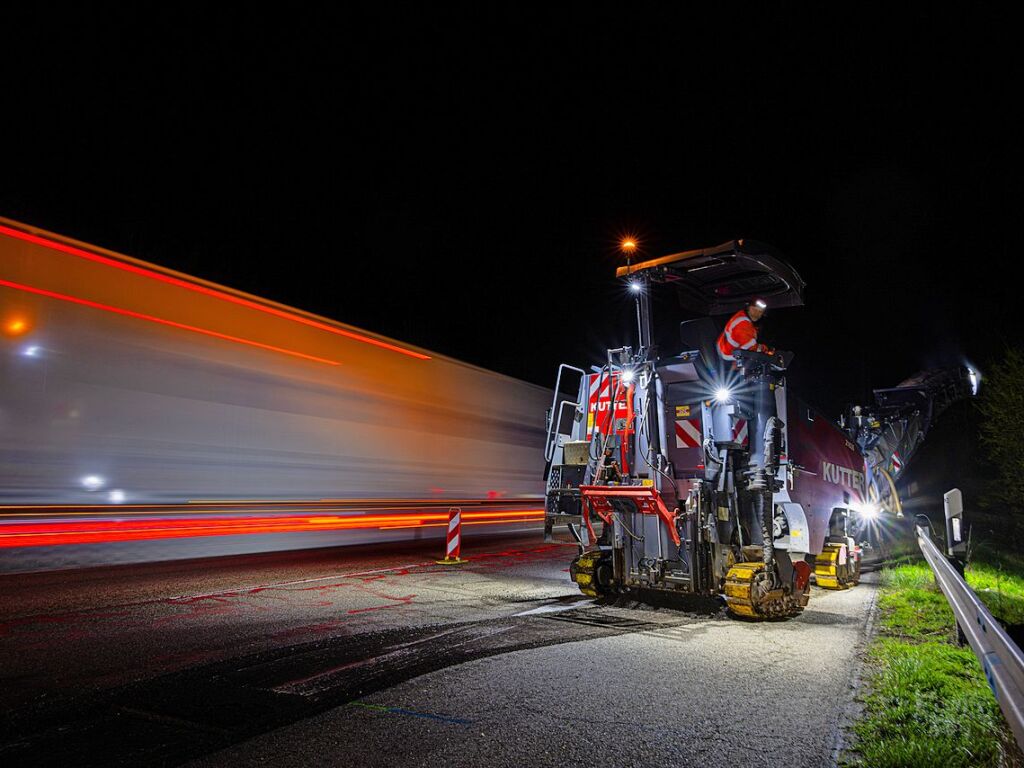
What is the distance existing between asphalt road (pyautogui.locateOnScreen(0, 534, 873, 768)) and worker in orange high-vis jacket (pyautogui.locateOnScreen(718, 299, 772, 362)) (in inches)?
117

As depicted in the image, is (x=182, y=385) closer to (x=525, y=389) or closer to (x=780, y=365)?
(x=780, y=365)

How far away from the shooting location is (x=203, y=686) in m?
4.45

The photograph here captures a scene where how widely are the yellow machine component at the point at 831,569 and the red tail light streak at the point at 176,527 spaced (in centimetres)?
777

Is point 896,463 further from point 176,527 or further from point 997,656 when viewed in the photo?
point 176,527

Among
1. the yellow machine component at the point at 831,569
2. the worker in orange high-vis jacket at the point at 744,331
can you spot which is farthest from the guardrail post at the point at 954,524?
the yellow machine component at the point at 831,569

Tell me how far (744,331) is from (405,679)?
5125 millimetres

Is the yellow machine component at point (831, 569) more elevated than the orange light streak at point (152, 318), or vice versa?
the orange light streak at point (152, 318)

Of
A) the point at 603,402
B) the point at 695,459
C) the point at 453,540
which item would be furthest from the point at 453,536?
the point at 695,459

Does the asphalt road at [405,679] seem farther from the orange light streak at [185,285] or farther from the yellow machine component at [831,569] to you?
the orange light streak at [185,285]

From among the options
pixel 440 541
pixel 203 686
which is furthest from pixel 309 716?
pixel 440 541

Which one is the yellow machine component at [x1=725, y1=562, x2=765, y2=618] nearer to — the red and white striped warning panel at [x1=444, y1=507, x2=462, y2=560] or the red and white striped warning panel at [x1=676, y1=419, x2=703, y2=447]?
the red and white striped warning panel at [x1=676, y1=419, x2=703, y2=447]

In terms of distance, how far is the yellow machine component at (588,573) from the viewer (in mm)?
8094

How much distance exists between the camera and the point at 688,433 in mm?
8109

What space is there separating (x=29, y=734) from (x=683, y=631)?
5238 mm
